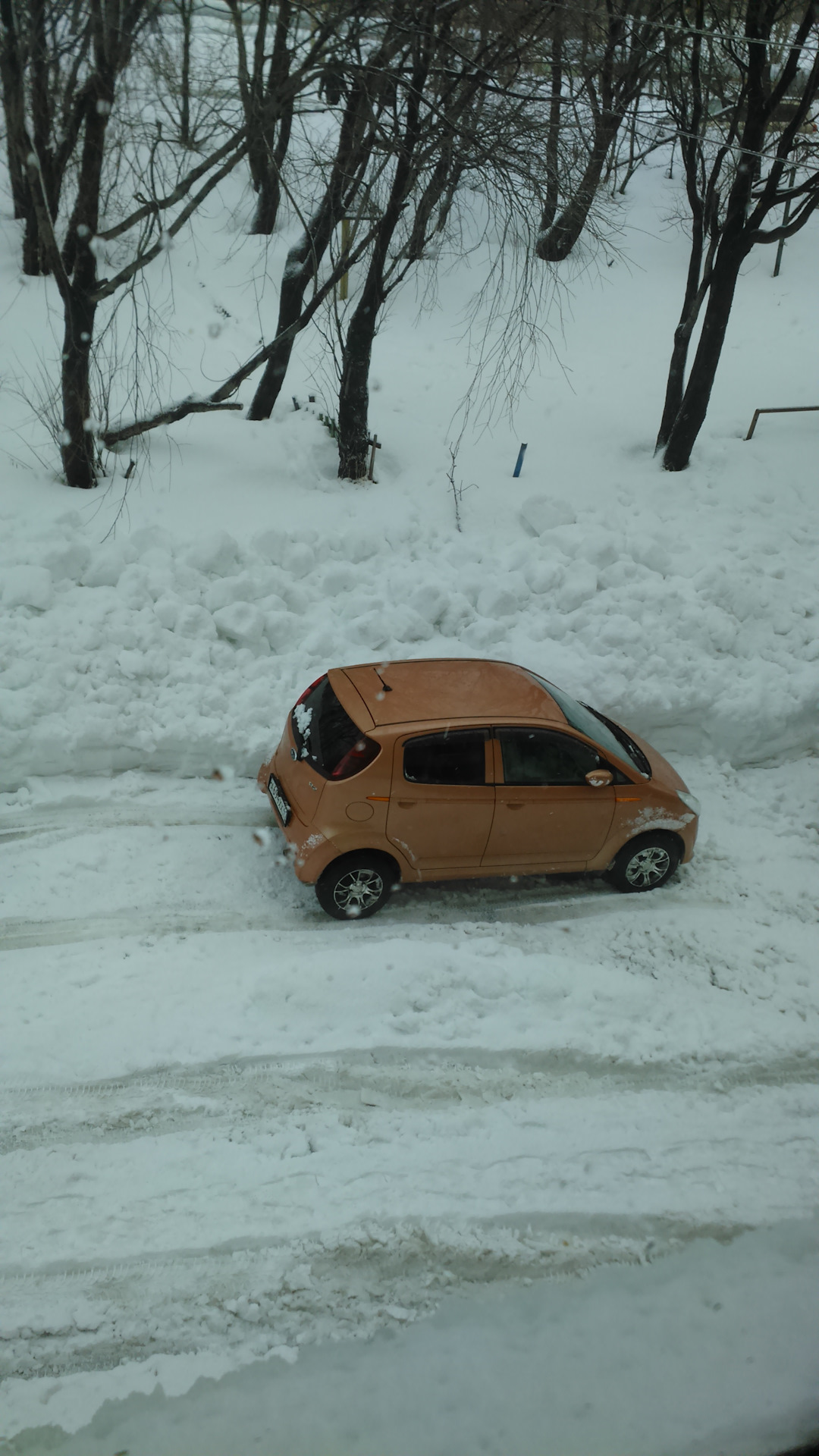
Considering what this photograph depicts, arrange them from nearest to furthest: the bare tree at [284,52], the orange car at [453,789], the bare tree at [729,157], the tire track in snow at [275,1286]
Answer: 1. the tire track in snow at [275,1286]
2. the orange car at [453,789]
3. the bare tree at [284,52]
4. the bare tree at [729,157]

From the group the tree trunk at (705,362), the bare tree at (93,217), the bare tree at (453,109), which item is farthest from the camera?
the tree trunk at (705,362)

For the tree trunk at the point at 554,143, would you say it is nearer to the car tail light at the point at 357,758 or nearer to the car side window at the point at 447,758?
the car side window at the point at 447,758

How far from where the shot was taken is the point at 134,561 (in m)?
8.23

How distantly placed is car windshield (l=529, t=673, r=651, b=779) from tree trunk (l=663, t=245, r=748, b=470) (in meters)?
4.91

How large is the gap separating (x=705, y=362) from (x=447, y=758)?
6.97 m

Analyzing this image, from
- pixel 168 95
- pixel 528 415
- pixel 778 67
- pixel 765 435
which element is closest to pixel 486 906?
pixel 168 95

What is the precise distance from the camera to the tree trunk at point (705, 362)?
32.6ft

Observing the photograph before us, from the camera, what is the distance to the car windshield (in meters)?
6.67

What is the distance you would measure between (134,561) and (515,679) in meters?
3.89

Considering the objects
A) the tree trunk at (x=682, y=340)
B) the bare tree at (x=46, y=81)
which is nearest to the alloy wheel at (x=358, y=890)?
the bare tree at (x=46, y=81)

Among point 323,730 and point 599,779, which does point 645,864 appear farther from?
point 323,730

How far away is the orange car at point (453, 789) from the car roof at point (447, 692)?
0.5 inches

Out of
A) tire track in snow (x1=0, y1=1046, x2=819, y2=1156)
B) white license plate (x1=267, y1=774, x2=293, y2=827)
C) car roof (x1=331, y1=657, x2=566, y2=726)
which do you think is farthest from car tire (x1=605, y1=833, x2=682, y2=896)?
white license plate (x1=267, y1=774, x2=293, y2=827)

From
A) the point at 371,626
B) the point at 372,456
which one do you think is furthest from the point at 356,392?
the point at 371,626
